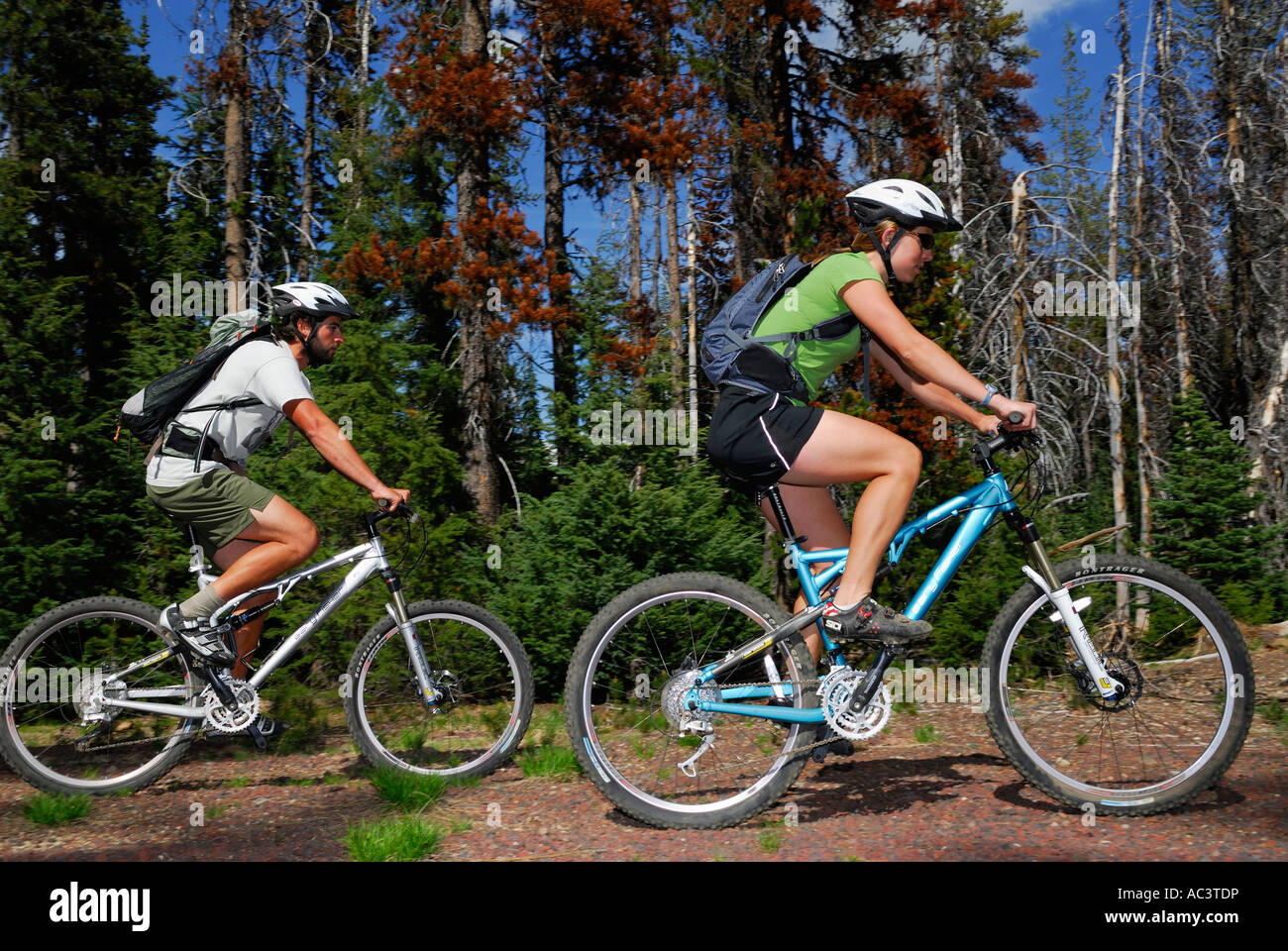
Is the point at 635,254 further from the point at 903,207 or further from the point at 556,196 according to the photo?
the point at 903,207

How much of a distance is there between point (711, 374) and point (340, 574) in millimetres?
4480

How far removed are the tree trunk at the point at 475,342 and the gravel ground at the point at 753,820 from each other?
7.95 meters

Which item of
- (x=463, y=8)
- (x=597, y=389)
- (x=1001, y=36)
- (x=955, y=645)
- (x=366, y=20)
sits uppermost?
(x=1001, y=36)

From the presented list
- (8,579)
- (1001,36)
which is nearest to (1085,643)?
(8,579)

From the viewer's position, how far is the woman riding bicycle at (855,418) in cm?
361

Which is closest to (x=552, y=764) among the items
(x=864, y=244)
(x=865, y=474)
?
(x=865, y=474)

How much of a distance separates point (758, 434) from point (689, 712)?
116 centimetres

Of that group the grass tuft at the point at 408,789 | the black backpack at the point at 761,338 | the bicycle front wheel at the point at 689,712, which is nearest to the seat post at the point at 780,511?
the bicycle front wheel at the point at 689,712

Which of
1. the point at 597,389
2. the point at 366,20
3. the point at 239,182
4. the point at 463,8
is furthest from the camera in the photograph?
the point at 366,20

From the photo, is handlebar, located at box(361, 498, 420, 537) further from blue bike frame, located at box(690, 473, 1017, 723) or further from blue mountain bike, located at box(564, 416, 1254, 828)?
blue bike frame, located at box(690, 473, 1017, 723)

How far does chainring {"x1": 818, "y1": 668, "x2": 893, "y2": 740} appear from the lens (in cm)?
365

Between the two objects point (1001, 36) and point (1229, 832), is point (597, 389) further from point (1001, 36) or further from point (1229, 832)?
point (1001, 36)

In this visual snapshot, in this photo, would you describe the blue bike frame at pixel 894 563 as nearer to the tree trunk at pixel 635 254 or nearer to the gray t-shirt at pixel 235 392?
the gray t-shirt at pixel 235 392

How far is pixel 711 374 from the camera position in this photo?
3922 mm
